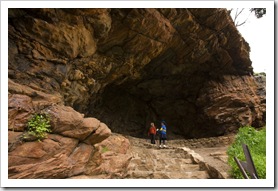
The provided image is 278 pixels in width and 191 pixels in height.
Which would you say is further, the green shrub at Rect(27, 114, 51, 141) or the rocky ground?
the rocky ground

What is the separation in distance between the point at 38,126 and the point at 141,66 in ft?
Answer: 28.7

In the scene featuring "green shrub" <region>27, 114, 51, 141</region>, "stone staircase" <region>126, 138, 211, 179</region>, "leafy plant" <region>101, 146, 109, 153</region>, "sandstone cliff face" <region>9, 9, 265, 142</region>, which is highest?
"sandstone cliff face" <region>9, 9, 265, 142</region>

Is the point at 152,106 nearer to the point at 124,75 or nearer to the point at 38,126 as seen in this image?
the point at 124,75

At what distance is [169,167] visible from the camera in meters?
7.50

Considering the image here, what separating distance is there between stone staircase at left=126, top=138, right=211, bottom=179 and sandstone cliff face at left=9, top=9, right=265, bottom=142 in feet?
12.4

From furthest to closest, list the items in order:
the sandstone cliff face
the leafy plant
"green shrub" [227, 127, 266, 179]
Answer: the sandstone cliff face
the leafy plant
"green shrub" [227, 127, 266, 179]

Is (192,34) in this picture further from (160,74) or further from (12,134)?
(12,134)

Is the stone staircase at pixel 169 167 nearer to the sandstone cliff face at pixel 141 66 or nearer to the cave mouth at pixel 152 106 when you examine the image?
the sandstone cliff face at pixel 141 66

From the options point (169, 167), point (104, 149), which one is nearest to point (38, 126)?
point (104, 149)

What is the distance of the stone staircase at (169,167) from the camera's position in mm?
6707

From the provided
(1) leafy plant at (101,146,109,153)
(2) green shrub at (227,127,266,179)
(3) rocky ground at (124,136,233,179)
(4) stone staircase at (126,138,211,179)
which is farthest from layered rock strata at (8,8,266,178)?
(2) green shrub at (227,127,266,179)

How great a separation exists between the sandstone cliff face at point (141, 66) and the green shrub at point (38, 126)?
0.49m

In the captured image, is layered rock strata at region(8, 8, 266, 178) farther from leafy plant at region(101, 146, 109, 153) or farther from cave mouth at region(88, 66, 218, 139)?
leafy plant at region(101, 146, 109, 153)

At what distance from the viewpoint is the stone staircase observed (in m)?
6.71
